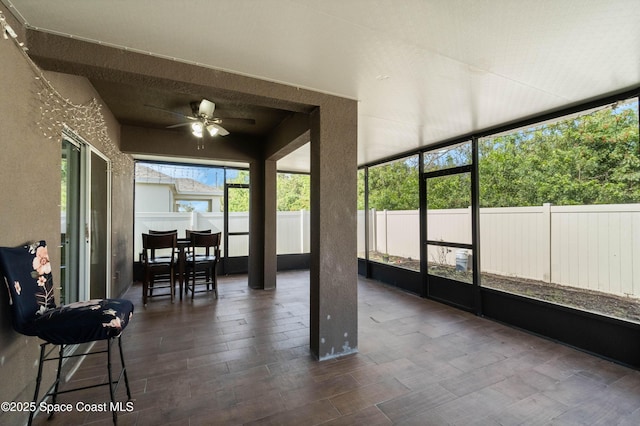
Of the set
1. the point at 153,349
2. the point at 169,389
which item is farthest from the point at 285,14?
the point at 153,349

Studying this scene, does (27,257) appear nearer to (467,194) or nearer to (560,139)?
(467,194)

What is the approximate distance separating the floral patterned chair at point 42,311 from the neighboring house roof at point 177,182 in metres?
4.13

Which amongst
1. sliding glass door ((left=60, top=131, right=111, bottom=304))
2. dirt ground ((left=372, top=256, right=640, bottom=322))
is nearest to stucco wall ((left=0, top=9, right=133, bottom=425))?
sliding glass door ((left=60, top=131, right=111, bottom=304))

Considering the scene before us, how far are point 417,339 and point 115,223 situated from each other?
4004 millimetres

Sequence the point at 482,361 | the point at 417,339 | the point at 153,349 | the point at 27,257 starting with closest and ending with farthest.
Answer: the point at 27,257 → the point at 482,361 → the point at 153,349 → the point at 417,339

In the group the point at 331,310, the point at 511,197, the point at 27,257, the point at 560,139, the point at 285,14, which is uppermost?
the point at 285,14

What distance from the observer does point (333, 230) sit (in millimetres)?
2531

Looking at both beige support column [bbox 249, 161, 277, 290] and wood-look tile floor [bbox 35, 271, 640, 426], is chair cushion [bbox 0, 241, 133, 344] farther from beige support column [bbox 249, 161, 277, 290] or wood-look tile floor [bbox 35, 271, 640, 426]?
beige support column [bbox 249, 161, 277, 290]

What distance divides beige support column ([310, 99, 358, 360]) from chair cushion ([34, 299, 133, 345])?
1467 millimetres

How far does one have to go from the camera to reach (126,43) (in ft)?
5.90

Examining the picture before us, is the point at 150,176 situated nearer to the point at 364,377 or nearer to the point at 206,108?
the point at 206,108

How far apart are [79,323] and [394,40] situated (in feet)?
8.06

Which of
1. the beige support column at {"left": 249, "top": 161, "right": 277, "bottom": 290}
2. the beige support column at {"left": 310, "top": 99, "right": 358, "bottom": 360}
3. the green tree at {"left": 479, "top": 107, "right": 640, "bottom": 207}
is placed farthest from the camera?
the beige support column at {"left": 249, "top": 161, "right": 277, "bottom": 290}

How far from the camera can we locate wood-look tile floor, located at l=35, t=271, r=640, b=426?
5.73 ft
